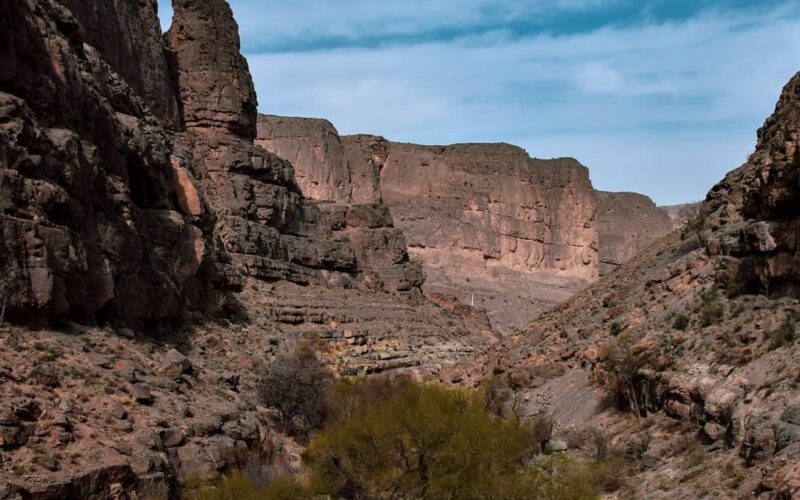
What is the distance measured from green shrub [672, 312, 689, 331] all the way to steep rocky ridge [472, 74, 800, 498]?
0.04m

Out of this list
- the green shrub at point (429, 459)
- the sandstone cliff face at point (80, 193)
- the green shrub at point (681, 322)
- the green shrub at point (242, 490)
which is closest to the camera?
the green shrub at point (242, 490)

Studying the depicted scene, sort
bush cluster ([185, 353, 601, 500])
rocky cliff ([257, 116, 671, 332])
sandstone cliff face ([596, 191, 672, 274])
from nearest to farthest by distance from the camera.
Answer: bush cluster ([185, 353, 601, 500]) < rocky cliff ([257, 116, 671, 332]) < sandstone cliff face ([596, 191, 672, 274])

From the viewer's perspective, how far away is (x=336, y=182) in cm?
8894

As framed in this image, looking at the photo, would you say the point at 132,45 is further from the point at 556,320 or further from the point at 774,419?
the point at 774,419

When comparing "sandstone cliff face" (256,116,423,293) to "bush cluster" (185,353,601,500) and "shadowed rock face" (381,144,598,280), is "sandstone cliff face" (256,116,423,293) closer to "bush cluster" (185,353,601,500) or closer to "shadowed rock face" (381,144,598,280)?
"shadowed rock face" (381,144,598,280)

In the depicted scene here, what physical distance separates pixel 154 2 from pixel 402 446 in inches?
1469

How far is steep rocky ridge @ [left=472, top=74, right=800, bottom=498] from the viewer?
52.0 ft

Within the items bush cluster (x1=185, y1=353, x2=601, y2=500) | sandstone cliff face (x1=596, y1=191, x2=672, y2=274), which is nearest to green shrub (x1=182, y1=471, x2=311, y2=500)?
bush cluster (x1=185, y1=353, x2=601, y2=500)

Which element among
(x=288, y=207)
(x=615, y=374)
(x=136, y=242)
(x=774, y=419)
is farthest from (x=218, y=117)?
(x=774, y=419)

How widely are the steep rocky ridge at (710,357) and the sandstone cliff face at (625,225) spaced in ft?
308

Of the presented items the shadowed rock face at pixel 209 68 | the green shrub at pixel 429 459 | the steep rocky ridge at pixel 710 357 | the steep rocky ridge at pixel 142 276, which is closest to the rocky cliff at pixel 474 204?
the shadowed rock face at pixel 209 68

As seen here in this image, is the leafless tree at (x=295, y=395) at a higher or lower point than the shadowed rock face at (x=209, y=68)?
lower

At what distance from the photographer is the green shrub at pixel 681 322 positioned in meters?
23.7

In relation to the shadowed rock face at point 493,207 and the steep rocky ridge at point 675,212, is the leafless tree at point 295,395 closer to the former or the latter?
the shadowed rock face at point 493,207
